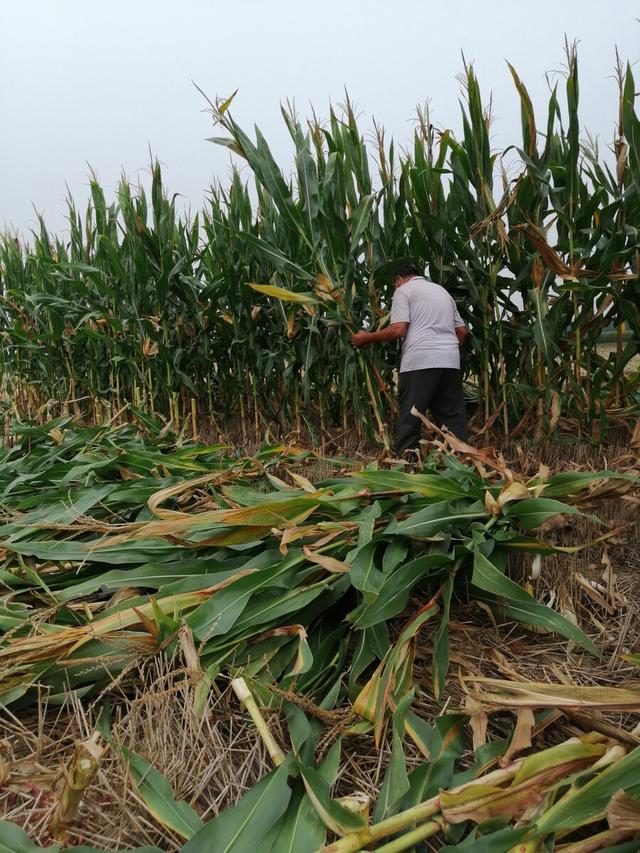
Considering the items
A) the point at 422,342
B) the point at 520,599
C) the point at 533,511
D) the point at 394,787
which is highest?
the point at 422,342

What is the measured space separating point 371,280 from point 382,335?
41cm

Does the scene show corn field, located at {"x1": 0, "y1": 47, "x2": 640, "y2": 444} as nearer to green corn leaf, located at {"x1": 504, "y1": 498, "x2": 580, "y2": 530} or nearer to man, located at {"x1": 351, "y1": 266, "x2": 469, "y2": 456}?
man, located at {"x1": 351, "y1": 266, "x2": 469, "y2": 456}

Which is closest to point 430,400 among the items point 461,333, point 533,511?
point 461,333

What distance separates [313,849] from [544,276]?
109 inches

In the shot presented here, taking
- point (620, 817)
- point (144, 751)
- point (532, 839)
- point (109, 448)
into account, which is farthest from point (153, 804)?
point (109, 448)

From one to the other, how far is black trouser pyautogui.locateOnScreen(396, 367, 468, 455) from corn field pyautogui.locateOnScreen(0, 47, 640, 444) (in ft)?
0.56

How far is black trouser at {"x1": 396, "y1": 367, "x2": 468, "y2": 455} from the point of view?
10.9 feet

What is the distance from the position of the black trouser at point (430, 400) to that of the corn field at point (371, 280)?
171 millimetres

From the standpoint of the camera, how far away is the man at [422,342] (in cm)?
321

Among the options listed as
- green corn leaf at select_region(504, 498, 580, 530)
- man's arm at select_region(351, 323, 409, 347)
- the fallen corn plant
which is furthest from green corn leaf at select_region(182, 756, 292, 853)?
man's arm at select_region(351, 323, 409, 347)

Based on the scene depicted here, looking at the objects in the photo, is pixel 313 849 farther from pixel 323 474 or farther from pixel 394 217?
pixel 394 217

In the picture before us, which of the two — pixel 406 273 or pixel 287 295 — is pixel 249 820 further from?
pixel 406 273

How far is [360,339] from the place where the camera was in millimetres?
3361

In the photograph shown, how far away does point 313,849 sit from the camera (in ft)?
3.20
